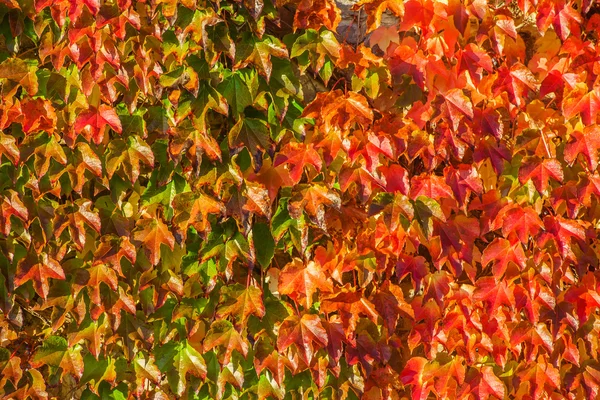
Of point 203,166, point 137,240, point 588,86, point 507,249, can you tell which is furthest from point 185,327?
point 588,86

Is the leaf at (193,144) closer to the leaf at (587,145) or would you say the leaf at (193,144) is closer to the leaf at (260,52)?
the leaf at (260,52)

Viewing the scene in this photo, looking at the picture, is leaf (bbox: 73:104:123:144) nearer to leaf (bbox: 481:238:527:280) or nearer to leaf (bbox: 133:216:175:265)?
leaf (bbox: 133:216:175:265)

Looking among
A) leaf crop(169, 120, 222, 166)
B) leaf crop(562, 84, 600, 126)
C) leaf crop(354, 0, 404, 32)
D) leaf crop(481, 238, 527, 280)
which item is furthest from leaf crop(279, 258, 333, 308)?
leaf crop(562, 84, 600, 126)

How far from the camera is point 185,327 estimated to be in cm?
220

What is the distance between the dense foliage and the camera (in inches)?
82.2

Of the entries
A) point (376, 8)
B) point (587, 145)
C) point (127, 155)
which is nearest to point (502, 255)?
point (587, 145)

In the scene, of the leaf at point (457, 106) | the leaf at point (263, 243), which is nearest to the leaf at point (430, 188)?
the leaf at point (457, 106)

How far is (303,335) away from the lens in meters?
2.15

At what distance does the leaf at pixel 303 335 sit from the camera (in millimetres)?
2135

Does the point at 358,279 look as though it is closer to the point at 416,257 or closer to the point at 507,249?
the point at 416,257

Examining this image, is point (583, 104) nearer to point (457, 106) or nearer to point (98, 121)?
point (457, 106)

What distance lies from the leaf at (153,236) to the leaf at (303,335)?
40cm

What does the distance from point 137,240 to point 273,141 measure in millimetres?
473

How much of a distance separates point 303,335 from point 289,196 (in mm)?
397
